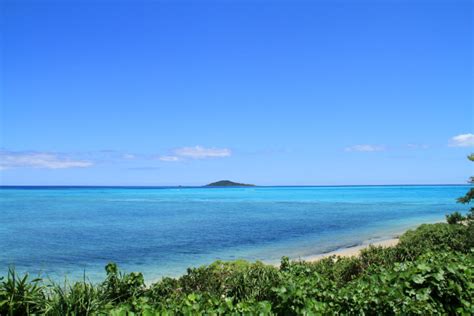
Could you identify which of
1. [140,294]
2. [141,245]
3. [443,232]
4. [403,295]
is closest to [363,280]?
[403,295]

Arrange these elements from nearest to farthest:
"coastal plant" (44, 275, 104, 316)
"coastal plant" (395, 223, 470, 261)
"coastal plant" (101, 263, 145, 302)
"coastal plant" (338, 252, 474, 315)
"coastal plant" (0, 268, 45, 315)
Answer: "coastal plant" (338, 252, 474, 315) < "coastal plant" (44, 275, 104, 316) < "coastal plant" (0, 268, 45, 315) < "coastal plant" (101, 263, 145, 302) < "coastal plant" (395, 223, 470, 261)

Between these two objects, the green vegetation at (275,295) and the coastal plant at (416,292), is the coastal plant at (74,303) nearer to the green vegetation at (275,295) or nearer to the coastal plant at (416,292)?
the green vegetation at (275,295)

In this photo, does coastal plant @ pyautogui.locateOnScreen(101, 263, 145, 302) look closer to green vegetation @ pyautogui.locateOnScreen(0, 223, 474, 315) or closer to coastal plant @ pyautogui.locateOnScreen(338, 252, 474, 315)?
green vegetation @ pyautogui.locateOnScreen(0, 223, 474, 315)

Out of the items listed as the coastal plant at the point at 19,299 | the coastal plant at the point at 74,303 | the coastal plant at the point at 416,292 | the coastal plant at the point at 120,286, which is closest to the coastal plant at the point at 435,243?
the coastal plant at the point at 416,292

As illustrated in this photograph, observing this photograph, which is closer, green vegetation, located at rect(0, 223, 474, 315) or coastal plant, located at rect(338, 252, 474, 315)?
green vegetation, located at rect(0, 223, 474, 315)

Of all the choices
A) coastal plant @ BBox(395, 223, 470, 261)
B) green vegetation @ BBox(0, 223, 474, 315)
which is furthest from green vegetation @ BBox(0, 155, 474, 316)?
coastal plant @ BBox(395, 223, 470, 261)

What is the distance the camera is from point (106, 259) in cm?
2000

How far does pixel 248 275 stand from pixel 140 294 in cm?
200

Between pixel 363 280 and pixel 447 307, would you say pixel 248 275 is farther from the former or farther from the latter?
pixel 447 307

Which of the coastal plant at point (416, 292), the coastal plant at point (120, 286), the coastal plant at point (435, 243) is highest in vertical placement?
the coastal plant at point (416, 292)

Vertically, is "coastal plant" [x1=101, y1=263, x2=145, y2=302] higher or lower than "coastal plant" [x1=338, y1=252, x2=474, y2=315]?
lower

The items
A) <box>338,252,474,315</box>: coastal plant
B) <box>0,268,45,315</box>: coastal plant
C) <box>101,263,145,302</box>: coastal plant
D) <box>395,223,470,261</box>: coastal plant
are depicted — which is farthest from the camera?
<box>395,223,470,261</box>: coastal plant

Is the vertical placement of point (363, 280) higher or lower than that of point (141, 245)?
higher

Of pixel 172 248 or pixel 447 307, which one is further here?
pixel 172 248
